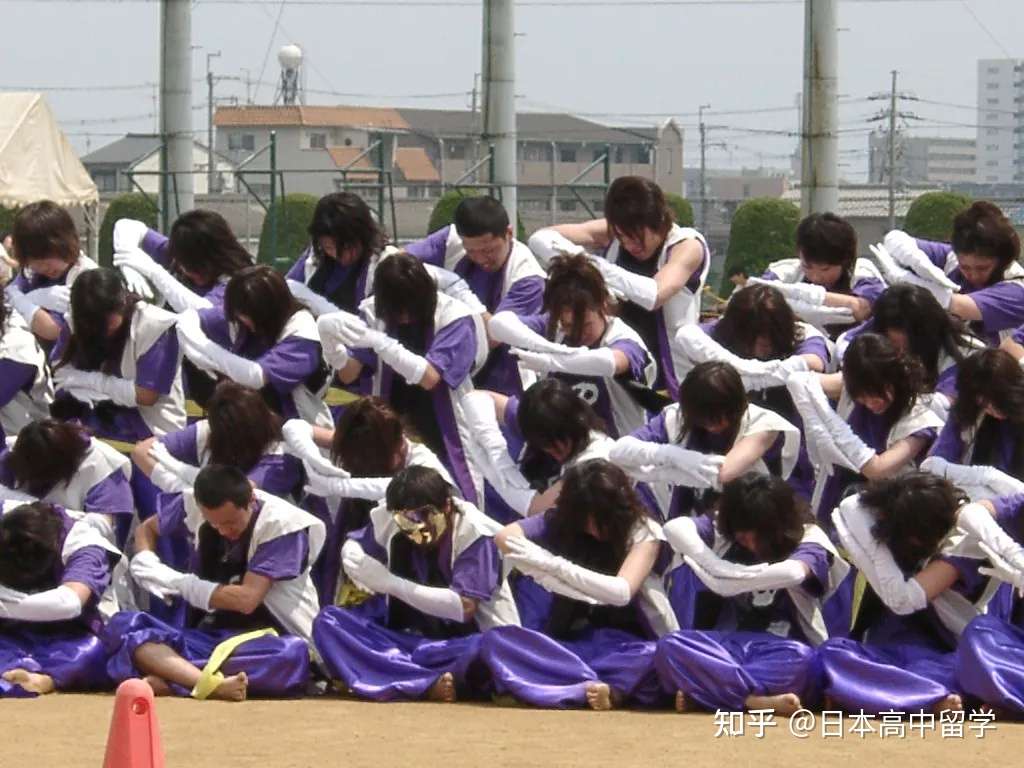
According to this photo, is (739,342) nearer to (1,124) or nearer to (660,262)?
(660,262)

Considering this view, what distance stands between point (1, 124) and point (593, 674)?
1620 cm

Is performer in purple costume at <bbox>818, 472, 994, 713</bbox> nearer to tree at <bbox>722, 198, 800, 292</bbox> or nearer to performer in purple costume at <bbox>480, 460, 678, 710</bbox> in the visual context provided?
performer in purple costume at <bbox>480, 460, 678, 710</bbox>

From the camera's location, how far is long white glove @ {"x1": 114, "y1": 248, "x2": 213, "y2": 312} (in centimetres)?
838

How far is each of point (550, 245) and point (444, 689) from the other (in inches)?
84.2

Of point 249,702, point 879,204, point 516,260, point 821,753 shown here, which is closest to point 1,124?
point 879,204

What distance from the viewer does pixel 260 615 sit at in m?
7.39

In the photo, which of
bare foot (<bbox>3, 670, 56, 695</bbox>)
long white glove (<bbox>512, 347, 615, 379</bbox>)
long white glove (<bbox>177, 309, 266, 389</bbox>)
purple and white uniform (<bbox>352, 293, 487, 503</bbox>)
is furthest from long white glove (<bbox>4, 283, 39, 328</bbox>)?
long white glove (<bbox>512, 347, 615, 379</bbox>)

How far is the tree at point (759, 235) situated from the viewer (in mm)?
25750

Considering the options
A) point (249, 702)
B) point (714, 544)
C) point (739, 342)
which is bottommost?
point (249, 702)

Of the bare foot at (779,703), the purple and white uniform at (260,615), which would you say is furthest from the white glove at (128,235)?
the bare foot at (779,703)

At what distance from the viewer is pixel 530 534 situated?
7.15m

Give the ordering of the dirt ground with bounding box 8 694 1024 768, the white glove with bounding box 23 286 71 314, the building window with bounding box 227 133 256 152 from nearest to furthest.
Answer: the dirt ground with bounding box 8 694 1024 768 < the white glove with bounding box 23 286 71 314 < the building window with bounding box 227 133 256 152

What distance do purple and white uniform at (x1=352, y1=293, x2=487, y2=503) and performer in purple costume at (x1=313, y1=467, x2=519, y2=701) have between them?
824 millimetres

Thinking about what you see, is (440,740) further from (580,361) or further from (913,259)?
(913,259)
